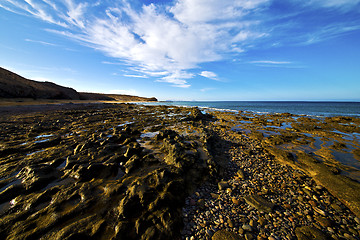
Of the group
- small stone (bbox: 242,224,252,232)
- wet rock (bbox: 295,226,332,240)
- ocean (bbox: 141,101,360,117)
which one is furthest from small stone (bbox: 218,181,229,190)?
Answer: ocean (bbox: 141,101,360,117)

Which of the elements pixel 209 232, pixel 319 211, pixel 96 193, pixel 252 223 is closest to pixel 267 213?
pixel 252 223

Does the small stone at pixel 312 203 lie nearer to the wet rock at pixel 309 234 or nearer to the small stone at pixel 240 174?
the wet rock at pixel 309 234

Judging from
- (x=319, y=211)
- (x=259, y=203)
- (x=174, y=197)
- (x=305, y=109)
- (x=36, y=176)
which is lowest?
(x=319, y=211)

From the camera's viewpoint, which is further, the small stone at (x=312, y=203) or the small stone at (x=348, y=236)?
the small stone at (x=312, y=203)

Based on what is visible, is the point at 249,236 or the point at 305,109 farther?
the point at 305,109

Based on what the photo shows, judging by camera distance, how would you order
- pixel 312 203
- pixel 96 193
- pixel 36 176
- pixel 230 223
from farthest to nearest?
pixel 36 176
pixel 96 193
pixel 312 203
pixel 230 223

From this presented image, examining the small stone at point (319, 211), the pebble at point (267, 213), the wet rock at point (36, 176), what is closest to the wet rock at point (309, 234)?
the pebble at point (267, 213)

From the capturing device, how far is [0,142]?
31.4ft

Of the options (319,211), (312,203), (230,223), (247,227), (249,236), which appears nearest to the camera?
(249,236)

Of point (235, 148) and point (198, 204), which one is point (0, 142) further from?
point (235, 148)

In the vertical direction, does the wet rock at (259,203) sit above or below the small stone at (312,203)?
above

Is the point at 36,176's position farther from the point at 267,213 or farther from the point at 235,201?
the point at 267,213

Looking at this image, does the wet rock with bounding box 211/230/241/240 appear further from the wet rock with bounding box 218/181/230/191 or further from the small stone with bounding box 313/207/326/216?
the small stone with bounding box 313/207/326/216

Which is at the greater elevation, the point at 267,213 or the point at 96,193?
the point at 96,193
